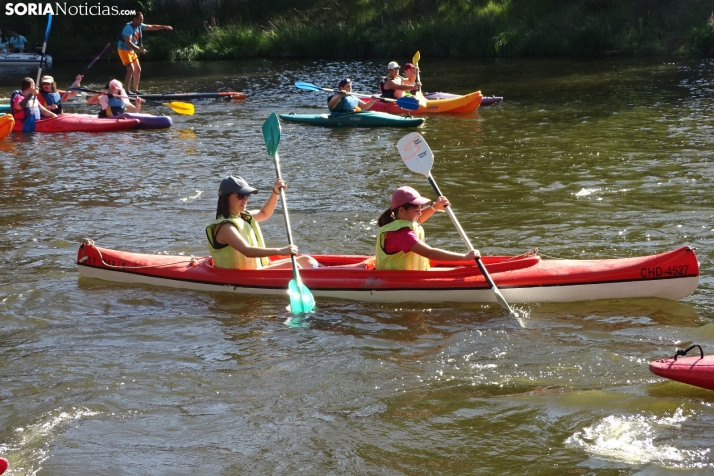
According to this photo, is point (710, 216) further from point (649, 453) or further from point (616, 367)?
point (649, 453)

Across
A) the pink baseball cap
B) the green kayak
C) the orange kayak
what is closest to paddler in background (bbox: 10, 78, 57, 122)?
the green kayak

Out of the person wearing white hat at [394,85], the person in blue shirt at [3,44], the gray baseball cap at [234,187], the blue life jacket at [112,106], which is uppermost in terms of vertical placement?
the person in blue shirt at [3,44]

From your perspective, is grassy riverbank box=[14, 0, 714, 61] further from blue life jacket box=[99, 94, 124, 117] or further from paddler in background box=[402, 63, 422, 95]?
blue life jacket box=[99, 94, 124, 117]

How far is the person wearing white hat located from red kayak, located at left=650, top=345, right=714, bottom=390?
10806 millimetres

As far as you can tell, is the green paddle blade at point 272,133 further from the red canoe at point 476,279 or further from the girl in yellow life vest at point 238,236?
the red canoe at point 476,279

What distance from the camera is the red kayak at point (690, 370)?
533 cm

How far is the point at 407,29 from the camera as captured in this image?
26203 mm

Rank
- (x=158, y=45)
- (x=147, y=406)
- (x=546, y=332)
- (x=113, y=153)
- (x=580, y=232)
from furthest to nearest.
A: (x=158, y=45) < (x=113, y=153) < (x=580, y=232) < (x=546, y=332) < (x=147, y=406)

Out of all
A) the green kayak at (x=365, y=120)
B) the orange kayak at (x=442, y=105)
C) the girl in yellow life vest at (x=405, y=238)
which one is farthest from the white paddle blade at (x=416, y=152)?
the orange kayak at (x=442, y=105)

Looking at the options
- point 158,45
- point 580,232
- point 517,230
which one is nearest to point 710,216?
point 580,232

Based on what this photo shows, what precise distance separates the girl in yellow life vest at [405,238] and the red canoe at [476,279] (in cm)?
11

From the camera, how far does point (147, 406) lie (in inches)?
227

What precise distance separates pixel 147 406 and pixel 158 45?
24.2 meters

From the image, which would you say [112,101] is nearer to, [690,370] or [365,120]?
[365,120]
